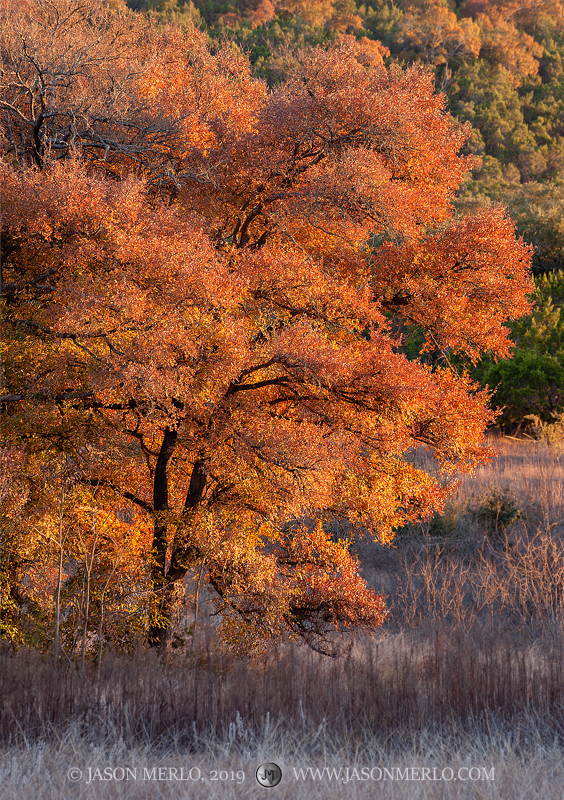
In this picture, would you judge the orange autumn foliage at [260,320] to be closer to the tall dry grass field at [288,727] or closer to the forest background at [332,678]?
the forest background at [332,678]

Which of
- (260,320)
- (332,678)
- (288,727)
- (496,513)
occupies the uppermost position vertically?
(260,320)

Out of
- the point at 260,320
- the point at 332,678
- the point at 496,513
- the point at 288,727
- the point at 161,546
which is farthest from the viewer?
the point at 496,513

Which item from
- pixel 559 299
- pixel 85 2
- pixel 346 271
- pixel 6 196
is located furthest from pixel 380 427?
pixel 559 299

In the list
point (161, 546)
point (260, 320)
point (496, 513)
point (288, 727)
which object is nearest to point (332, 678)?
point (288, 727)

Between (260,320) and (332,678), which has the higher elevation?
(260,320)

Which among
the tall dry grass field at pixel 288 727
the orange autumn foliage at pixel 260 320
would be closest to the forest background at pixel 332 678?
the tall dry grass field at pixel 288 727

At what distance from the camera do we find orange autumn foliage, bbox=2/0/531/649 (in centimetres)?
797

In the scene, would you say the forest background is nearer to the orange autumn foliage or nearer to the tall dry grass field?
the tall dry grass field

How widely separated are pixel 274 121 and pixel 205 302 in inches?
136

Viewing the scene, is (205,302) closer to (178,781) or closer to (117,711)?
(117,711)

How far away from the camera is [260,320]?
354 inches

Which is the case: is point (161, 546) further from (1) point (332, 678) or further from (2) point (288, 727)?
(2) point (288, 727)

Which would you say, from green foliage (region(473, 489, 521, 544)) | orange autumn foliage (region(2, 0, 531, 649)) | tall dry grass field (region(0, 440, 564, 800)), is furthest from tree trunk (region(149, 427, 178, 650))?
green foliage (region(473, 489, 521, 544))

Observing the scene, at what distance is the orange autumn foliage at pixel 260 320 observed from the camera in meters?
7.97
